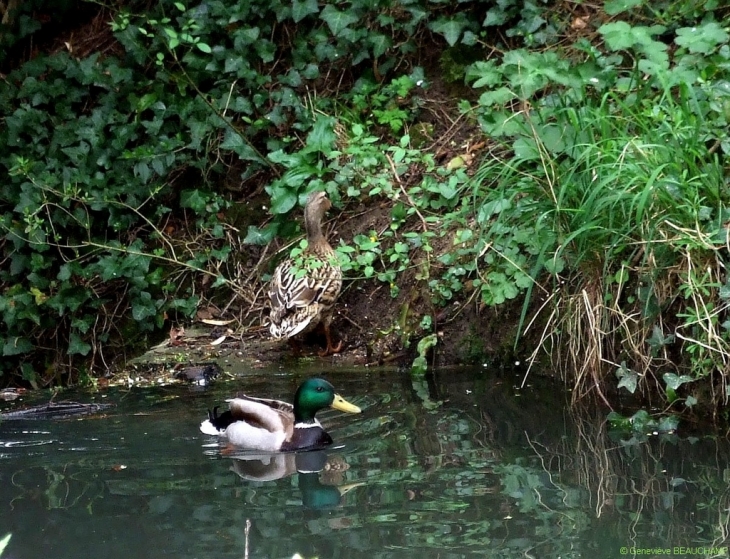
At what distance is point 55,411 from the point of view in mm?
6176

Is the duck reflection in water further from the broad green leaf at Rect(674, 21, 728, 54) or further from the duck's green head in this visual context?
the broad green leaf at Rect(674, 21, 728, 54)

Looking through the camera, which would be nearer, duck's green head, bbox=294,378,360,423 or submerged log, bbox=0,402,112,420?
duck's green head, bbox=294,378,360,423

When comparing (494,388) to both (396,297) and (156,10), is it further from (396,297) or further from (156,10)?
(156,10)

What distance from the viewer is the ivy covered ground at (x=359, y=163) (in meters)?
5.98

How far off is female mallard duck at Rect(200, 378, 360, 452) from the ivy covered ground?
1.22m

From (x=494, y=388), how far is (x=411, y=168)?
2450mm

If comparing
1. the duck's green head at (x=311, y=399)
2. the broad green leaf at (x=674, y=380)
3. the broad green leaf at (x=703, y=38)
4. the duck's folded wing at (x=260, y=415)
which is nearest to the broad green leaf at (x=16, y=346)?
the duck's folded wing at (x=260, y=415)

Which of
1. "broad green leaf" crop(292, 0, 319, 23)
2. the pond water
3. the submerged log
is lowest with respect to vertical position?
the pond water

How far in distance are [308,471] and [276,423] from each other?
595 mm

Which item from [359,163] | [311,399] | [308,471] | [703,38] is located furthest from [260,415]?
[703,38]

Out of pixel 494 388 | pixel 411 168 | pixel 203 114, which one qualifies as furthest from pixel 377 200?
pixel 494 388

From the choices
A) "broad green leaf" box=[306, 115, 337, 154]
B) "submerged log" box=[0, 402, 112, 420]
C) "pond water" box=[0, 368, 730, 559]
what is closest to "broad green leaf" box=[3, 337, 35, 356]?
"submerged log" box=[0, 402, 112, 420]

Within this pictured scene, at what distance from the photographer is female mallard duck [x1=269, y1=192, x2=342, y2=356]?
23.1 ft

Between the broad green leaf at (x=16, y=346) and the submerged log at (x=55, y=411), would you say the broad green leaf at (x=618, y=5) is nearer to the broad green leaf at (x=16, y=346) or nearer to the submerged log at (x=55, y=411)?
the submerged log at (x=55, y=411)
